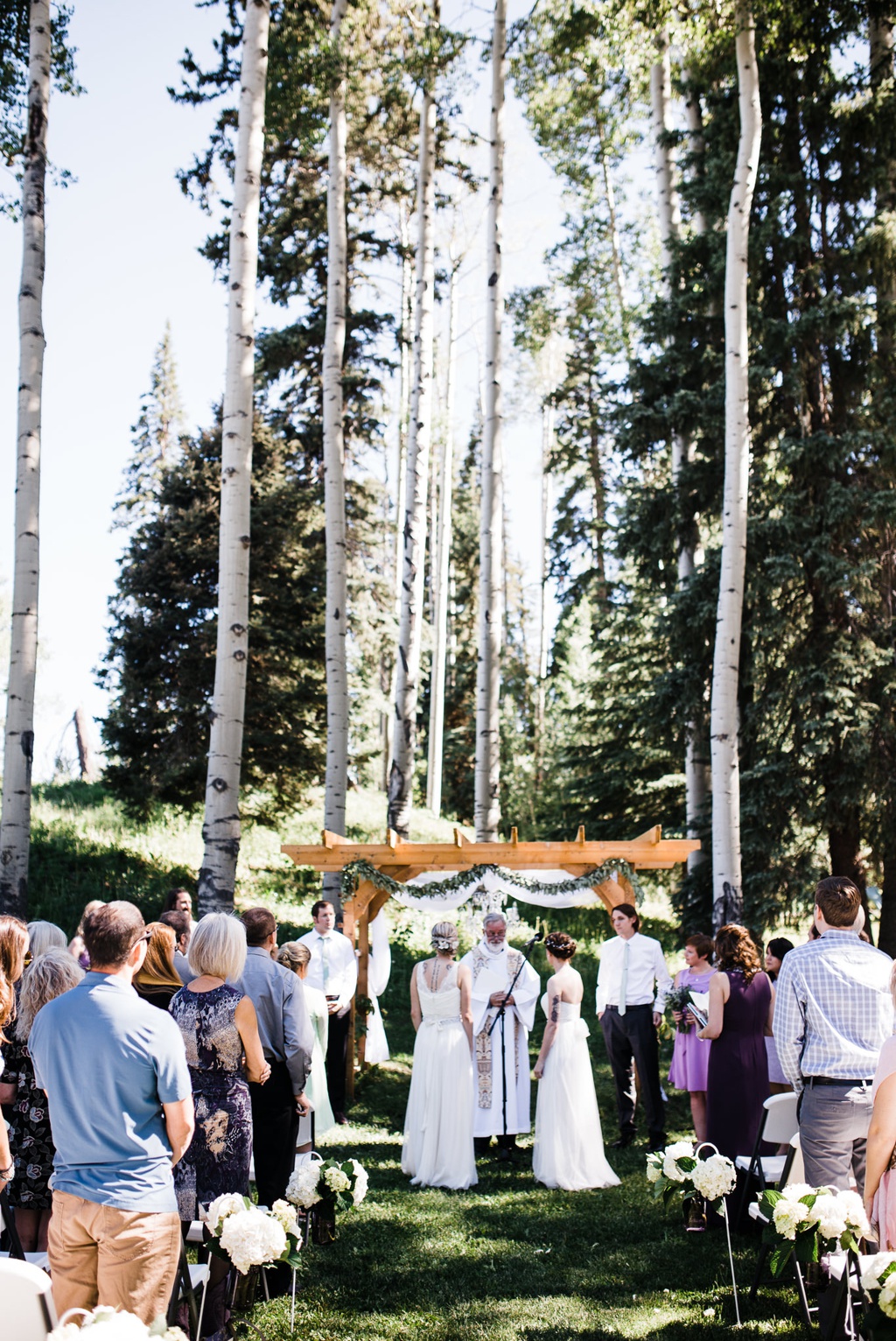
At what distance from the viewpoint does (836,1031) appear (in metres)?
4.59

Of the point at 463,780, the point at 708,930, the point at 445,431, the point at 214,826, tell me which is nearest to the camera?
the point at 214,826

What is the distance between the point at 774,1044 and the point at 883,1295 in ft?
15.0

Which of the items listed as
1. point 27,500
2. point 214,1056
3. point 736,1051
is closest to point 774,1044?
point 736,1051

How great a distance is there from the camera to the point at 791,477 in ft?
42.9

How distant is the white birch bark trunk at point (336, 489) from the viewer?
12805 mm

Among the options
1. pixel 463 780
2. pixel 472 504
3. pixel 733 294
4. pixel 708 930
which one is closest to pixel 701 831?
pixel 708 930

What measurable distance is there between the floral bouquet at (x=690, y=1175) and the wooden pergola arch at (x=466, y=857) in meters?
5.47

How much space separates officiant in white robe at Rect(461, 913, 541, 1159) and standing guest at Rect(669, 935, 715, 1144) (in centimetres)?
119

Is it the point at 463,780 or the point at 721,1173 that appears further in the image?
the point at 463,780

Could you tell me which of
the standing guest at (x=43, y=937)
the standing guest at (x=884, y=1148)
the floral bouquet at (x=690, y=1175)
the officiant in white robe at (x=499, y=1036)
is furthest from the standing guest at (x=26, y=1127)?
the officiant in white robe at (x=499, y=1036)

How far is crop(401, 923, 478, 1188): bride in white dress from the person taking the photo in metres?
7.57

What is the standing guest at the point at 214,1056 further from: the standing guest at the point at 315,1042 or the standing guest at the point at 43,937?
the standing guest at the point at 315,1042

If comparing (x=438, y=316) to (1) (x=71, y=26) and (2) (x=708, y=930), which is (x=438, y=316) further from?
(2) (x=708, y=930)

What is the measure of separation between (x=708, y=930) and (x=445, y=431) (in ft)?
67.1
